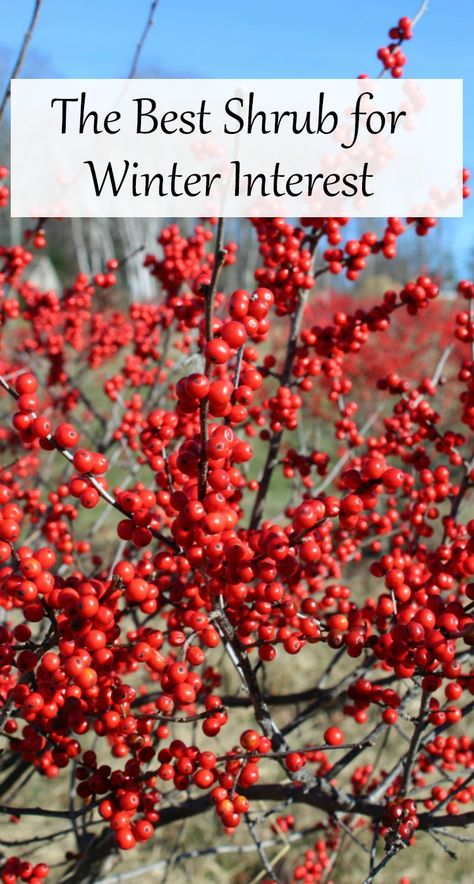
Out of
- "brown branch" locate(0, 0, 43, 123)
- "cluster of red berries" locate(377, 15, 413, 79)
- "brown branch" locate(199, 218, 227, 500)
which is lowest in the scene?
"brown branch" locate(199, 218, 227, 500)

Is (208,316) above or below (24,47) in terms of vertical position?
below

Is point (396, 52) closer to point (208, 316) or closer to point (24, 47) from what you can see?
point (24, 47)

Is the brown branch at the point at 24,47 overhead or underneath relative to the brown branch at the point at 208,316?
overhead

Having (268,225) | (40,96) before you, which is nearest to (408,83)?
(268,225)

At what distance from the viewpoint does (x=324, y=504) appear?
55.6 inches

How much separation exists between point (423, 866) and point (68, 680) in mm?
4103

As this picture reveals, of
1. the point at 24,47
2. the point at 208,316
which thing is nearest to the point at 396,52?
the point at 24,47

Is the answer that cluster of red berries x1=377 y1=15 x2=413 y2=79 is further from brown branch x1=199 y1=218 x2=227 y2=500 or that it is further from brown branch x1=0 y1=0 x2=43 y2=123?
brown branch x1=199 y1=218 x2=227 y2=500

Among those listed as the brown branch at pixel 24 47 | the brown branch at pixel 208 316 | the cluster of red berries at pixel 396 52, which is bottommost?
the brown branch at pixel 208 316

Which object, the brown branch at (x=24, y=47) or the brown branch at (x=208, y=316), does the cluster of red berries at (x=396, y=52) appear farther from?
the brown branch at (x=208, y=316)

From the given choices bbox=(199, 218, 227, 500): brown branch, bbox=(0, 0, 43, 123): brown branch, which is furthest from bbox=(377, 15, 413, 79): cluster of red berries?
bbox=(199, 218, 227, 500): brown branch

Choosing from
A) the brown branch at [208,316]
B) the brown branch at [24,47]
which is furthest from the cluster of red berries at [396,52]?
the brown branch at [208,316]

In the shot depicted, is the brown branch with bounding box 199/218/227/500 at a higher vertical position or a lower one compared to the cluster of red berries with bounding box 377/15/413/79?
lower

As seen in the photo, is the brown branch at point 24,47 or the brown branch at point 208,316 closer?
the brown branch at point 208,316
